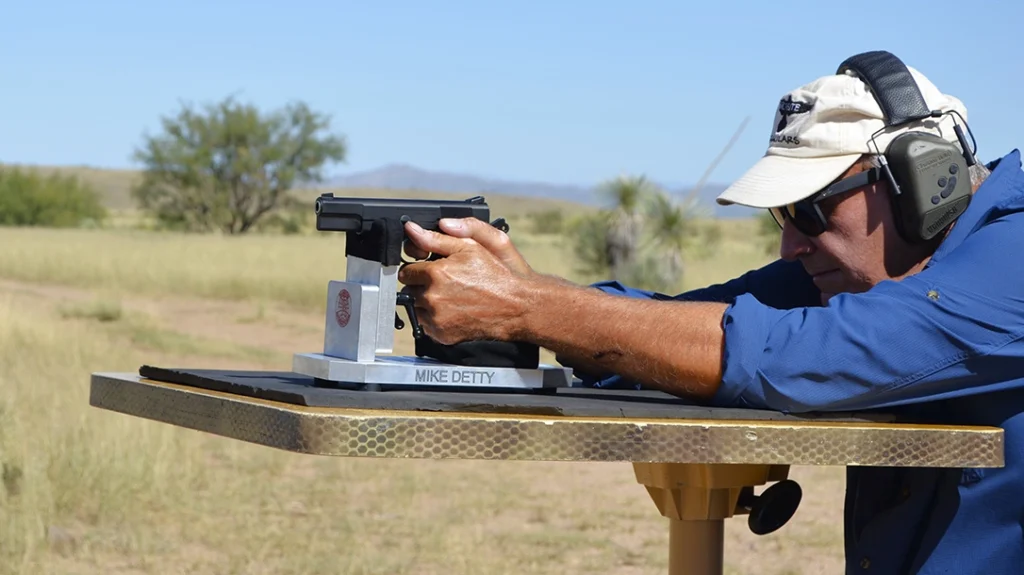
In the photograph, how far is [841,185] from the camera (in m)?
2.41

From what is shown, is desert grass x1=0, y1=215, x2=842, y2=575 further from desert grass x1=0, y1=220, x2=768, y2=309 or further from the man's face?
desert grass x1=0, y1=220, x2=768, y2=309

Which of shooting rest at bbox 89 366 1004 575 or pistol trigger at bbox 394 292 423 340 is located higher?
pistol trigger at bbox 394 292 423 340

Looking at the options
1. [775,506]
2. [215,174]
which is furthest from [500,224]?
[215,174]

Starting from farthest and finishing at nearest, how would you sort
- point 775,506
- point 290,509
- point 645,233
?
point 645,233, point 290,509, point 775,506

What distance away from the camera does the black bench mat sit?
6.55 feet

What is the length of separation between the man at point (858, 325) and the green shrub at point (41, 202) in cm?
4574

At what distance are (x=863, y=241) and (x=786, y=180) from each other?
175mm

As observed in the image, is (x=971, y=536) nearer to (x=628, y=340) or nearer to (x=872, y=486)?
(x=872, y=486)

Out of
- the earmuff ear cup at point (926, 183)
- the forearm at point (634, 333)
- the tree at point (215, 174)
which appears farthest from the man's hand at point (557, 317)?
the tree at point (215, 174)

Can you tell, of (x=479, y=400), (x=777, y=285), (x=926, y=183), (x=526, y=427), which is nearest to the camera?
(x=526, y=427)

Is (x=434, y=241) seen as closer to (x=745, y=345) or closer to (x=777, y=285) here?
(x=745, y=345)

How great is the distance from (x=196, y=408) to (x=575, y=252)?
2043cm

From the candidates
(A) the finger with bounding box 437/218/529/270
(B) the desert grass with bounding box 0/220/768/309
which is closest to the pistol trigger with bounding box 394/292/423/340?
(A) the finger with bounding box 437/218/529/270

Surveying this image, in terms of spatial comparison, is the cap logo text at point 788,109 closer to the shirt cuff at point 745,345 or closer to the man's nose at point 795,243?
the man's nose at point 795,243
